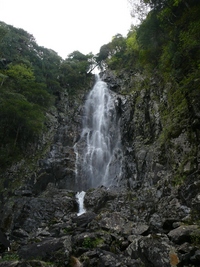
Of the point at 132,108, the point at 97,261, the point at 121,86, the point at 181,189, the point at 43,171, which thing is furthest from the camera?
the point at 121,86

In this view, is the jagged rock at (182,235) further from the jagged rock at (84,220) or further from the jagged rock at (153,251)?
the jagged rock at (84,220)

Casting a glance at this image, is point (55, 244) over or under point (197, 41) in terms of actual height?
under

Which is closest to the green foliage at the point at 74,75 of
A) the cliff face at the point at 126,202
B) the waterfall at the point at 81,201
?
the cliff face at the point at 126,202

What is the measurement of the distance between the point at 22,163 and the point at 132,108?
11.7 m

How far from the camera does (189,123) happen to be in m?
11.8

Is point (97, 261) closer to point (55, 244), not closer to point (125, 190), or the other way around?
point (55, 244)

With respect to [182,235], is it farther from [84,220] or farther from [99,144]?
[99,144]

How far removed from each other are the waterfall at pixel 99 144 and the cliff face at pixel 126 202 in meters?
0.87

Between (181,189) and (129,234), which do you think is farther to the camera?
(181,189)

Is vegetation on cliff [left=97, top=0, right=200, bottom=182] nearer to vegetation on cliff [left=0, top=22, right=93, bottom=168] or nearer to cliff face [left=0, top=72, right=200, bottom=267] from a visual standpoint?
cliff face [left=0, top=72, right=200, bottom=267]

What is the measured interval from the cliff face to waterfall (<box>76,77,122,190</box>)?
87 cm

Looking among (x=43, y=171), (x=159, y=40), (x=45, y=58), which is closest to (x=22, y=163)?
(x=43, y=171)

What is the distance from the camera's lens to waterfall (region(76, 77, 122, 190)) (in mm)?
19750

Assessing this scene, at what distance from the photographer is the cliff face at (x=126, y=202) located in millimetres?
7082
